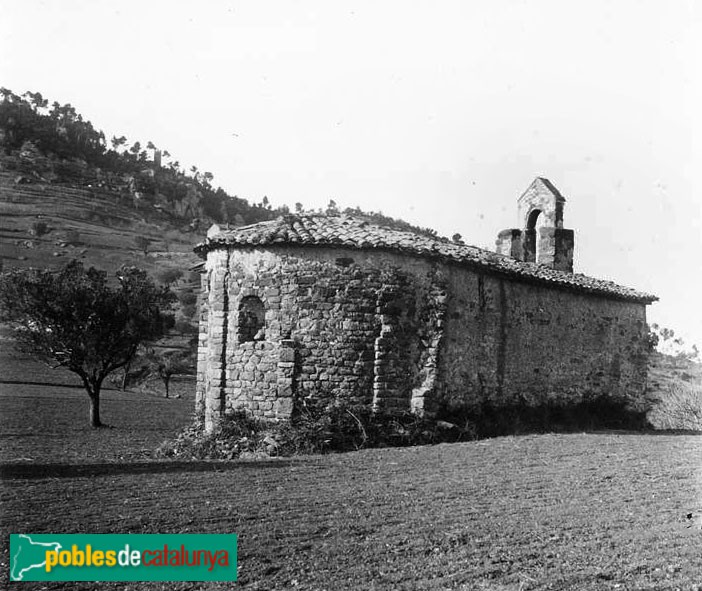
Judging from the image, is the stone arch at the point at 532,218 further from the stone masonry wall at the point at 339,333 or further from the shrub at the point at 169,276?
the shrub at the point at 169,276

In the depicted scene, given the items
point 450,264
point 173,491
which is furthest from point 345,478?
point 450,264

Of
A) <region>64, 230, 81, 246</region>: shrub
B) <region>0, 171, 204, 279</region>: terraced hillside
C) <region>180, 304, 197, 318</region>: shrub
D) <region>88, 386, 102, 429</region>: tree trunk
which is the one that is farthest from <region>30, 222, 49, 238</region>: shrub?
<region>88, 386, 102, 429</region>: tree trunk

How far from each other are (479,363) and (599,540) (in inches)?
365

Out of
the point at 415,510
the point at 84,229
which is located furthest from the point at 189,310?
the point at 415,510

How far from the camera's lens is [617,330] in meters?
20.6

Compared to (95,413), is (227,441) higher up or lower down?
higher up

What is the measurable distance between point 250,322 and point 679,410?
45.4 feet

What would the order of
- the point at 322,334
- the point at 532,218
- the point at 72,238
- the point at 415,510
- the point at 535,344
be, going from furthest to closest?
the point at 72,238, the point at 532,218, the point at 535,344, the point at 322,334, the point at 415,510

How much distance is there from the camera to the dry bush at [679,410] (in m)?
20.2

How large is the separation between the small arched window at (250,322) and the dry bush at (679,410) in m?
12.5

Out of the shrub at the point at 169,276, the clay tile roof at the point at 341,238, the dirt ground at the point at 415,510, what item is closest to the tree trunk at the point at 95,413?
the dirt ground at the point at 415,510

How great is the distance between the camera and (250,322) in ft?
48.9

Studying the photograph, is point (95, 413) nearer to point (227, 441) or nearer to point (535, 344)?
point (227, 441)

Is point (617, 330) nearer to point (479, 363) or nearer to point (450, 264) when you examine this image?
point (479, 363)
